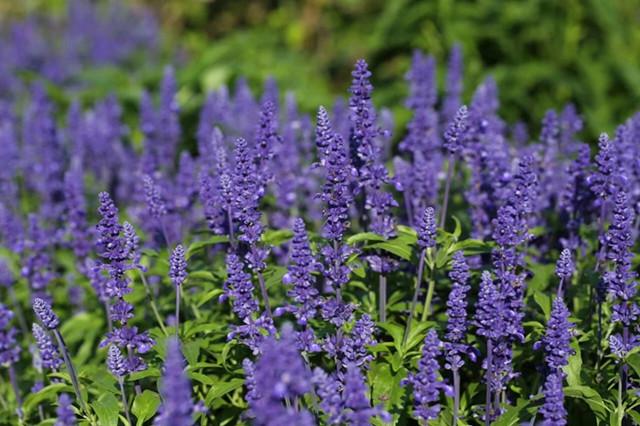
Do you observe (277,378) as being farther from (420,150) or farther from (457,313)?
(420,150)

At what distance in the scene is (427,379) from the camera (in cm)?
394

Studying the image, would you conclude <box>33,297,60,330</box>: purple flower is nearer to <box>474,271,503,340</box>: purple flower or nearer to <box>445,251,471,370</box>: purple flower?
<box>445,251,471,370</box>: purple flower

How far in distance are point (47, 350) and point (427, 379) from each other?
7.50ft

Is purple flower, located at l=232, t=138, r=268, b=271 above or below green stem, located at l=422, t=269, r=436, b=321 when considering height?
above

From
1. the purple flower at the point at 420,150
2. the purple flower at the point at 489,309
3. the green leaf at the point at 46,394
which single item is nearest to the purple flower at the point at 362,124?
the purple flower at the point at 420,150

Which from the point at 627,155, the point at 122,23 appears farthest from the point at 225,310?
the point at 122,23

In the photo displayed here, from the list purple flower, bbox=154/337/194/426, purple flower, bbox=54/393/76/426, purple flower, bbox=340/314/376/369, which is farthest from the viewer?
purple flower, bbox=340/314/376/369

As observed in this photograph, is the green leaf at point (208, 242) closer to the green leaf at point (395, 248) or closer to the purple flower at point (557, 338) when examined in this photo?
the green leaf at point (395, 248)

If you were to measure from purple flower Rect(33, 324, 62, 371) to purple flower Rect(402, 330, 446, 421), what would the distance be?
2.02 metres

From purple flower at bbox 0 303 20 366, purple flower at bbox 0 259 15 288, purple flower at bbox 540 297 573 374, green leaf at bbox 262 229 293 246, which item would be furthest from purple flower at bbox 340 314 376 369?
purple flower at bbox 0 259 15 288

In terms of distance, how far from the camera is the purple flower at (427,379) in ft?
12.6

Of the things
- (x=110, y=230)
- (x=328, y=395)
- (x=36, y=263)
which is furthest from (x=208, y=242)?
(x=36, y=263)

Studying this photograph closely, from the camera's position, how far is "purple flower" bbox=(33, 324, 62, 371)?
4.53 metres

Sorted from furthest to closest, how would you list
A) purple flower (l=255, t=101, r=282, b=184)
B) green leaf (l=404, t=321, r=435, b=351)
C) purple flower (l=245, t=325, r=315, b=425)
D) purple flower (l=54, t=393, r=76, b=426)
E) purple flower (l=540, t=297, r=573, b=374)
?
1. purple flower (l=255, t=101, r=282, b=184)
2. green leaf (l=404, t=321, r=435, b=351)
3. purple flower (l=540, t=297, r=573, b=374)
4. purple flower (l=54, t=393, r=76, b=426)
5. purple flower (l=245, t=325, r=315, b=425)
